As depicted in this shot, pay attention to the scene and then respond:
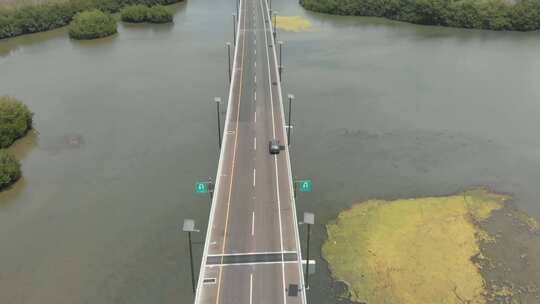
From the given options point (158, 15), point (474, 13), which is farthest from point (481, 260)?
point (158, 15)

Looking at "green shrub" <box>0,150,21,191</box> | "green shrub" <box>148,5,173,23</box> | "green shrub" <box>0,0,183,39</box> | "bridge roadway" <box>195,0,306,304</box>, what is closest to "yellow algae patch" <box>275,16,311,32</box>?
"green shrub" <box>148,5,173,23</box>

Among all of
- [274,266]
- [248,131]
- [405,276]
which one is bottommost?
[405,276]

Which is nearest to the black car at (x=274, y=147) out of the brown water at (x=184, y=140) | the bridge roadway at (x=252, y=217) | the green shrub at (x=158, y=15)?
the bridge roadway at (x=252, y=217)

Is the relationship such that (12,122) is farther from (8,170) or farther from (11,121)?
(8,170)

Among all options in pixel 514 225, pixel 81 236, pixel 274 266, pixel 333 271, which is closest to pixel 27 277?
pixel 81 236

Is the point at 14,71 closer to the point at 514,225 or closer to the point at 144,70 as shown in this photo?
the point at 144,70

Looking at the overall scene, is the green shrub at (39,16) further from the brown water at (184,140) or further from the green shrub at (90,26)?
the green shrub at (90,26)
